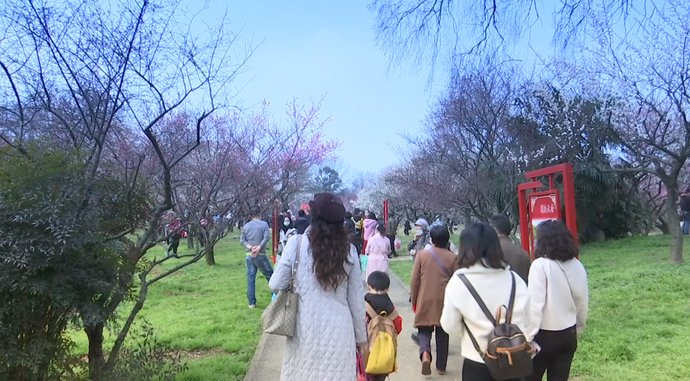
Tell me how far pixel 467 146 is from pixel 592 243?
8.16 metres

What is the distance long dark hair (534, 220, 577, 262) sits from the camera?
359 cm

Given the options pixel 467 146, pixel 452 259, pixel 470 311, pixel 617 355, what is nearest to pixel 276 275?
pixel 470 311

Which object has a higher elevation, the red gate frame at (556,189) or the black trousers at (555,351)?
the red gate frame at (556,189)

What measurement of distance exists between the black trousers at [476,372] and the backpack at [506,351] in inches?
3.2

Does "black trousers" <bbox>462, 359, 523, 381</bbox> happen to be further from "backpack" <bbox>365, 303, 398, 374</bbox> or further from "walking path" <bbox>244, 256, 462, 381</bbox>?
"walking path" <bbox>244, 256, 462, 381</bbox>

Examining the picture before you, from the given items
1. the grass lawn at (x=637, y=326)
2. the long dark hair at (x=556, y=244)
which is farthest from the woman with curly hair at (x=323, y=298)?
the grass lawn at (x=637, y=326)

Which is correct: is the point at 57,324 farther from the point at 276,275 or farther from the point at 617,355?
the point at 617,355

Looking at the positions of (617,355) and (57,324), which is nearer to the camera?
(57,324)

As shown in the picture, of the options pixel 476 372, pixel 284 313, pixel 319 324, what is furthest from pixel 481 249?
pixel 284 313

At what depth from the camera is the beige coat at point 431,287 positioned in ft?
17.5

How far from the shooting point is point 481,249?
2.97 metres

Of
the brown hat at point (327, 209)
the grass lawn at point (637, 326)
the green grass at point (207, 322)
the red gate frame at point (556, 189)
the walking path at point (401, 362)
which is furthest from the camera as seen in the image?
the green grass at point (207, 322)

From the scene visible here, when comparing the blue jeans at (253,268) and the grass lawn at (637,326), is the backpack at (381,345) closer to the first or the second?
the grass lawn at (637,326)

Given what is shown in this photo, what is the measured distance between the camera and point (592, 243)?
19.7 meters
